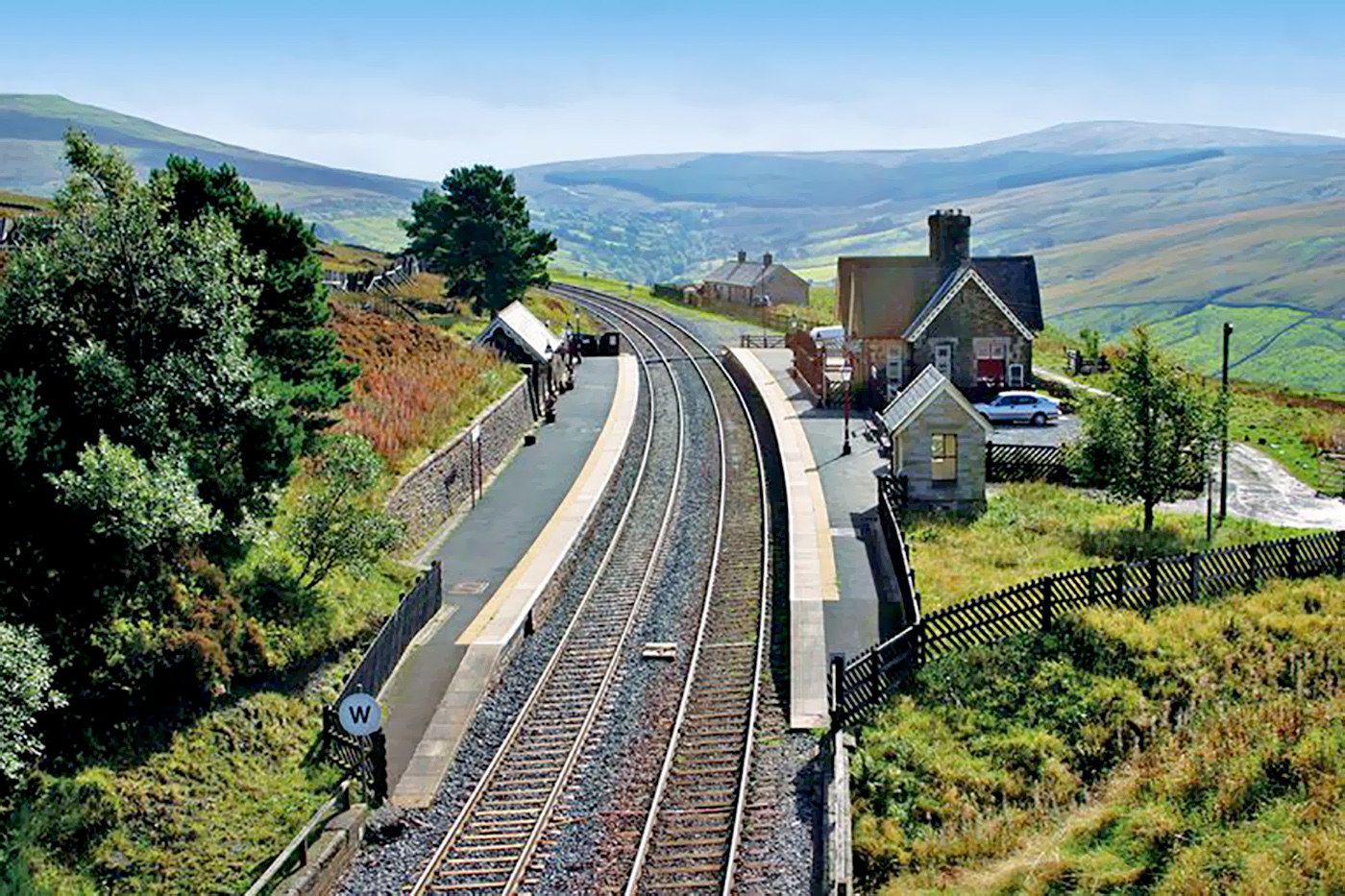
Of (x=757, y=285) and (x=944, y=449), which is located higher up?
(x=757, y=285)

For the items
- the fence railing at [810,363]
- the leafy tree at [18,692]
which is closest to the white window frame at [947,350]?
the fence railing at [810,363]

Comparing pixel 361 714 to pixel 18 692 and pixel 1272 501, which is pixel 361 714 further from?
pixel 1272 501

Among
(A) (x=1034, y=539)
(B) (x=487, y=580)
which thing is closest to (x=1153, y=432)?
(A) (x=1034, y=539)

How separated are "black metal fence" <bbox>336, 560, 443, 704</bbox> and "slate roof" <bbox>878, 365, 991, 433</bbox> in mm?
14759

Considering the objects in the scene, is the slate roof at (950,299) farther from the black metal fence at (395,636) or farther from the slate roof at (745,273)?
the slate roof at (745,273)

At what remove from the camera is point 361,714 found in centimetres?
2048

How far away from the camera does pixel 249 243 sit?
3012 centimetres

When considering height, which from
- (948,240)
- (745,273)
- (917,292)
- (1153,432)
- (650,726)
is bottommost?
(650,726)

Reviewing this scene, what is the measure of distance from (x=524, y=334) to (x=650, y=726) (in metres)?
35.6

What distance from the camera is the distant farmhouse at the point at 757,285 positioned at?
11662 cm

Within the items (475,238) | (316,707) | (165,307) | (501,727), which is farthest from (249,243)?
(475,238)

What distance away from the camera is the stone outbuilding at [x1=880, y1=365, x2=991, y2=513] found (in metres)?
36.8

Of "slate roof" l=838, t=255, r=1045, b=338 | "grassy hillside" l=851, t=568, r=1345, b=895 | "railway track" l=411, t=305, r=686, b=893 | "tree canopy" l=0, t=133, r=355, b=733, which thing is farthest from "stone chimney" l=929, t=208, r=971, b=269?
"tree canopy" l=0, t=133, r=355, b=733

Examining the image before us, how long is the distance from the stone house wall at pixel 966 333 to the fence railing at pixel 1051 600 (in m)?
29.8
